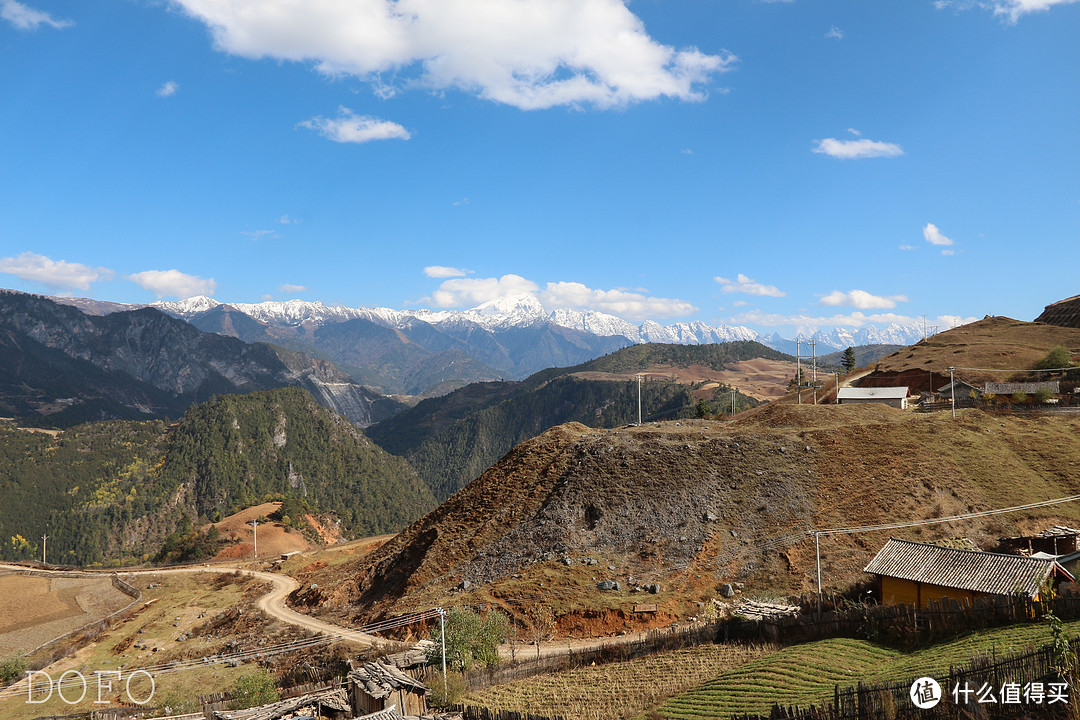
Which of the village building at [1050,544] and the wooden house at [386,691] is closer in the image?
the wooden house at [386,691]

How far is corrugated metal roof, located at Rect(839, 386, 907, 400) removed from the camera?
271ft

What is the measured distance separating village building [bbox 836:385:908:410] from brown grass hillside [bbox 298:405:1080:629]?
74.0 ft

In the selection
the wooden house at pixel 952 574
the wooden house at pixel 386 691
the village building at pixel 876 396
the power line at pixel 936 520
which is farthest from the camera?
the village building at pixel 876 396

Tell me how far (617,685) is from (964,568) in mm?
17306

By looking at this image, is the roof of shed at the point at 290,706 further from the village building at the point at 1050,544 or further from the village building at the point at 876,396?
the village building at the point at 876,396

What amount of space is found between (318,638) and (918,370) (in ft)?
A: 309

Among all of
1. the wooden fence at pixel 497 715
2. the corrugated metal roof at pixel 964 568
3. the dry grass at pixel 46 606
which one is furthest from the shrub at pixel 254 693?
the dry grass at pixel 46 606

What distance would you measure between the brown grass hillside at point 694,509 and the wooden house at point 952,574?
760cm

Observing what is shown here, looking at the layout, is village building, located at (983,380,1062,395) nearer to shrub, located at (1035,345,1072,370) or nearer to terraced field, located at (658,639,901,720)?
shrub, located at (1035,345,1072,370)

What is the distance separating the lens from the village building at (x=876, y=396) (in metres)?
81.6

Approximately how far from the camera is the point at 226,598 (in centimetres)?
6531

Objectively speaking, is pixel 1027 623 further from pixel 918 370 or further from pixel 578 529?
pixel 918 370

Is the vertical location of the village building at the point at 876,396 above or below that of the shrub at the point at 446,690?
above

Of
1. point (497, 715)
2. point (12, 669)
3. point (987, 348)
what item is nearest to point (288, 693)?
point (497, 715)
